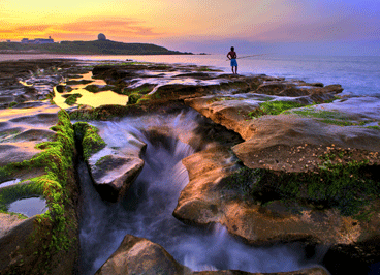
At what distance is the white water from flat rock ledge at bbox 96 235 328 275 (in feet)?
1.66

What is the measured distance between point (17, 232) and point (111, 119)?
15.8 ft

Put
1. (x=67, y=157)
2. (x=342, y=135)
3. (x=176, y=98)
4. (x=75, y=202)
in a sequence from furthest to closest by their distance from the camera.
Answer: (x=176, y=98) < (x=67, y=157) < (x=342, y=135) < (x=75, y=202)

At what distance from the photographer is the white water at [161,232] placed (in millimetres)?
2799

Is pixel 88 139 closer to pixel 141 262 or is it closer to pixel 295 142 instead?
pixel 141 262

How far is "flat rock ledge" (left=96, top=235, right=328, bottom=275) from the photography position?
7.29ft

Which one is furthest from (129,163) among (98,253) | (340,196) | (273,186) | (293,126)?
(340,196)

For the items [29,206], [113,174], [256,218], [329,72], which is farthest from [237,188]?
[329,72]

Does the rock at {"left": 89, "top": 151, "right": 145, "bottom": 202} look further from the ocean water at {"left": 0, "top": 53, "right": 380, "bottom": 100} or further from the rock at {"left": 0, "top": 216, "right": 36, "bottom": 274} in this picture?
the ocean water at {"left": 0, "top": 53, "right": 380, "bottom": 100}

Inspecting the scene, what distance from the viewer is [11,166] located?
2.72 meters

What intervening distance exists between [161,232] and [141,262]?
44.7 inches

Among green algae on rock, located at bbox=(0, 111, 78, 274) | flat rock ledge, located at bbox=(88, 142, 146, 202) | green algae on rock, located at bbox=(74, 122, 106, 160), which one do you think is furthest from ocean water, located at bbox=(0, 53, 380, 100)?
green algae on rock, located at bbox=(0, 111, 78, 274)

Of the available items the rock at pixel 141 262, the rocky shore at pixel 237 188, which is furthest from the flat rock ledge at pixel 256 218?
the rock at pixel 141 262

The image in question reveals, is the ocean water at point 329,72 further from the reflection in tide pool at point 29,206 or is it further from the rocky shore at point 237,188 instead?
the reflection in tide pool at point 29,206

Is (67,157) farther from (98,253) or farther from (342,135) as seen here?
(342,135)
